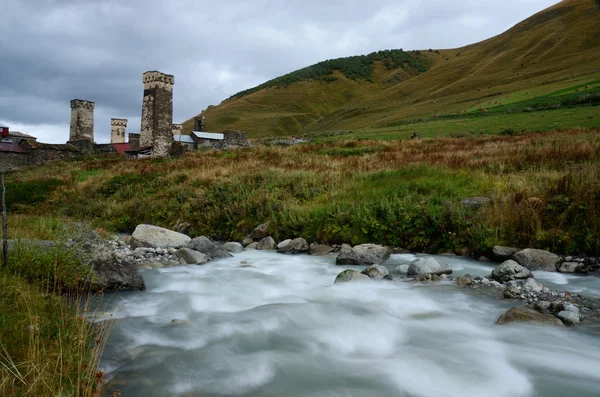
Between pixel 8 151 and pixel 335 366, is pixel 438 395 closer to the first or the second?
pixel 335 366

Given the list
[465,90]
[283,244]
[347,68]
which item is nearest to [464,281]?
[283,244]

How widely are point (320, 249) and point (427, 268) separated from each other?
3.26 metres

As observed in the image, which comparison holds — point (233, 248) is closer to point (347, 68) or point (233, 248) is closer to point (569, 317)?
point (569, 317)

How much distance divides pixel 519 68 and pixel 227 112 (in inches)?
3427

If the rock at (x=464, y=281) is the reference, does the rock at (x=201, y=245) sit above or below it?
below

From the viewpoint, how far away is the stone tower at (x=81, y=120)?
5249 centimetres

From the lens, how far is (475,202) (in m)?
8.98

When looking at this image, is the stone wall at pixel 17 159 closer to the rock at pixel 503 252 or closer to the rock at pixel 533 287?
the rock at pixel 503 252

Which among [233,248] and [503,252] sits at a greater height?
[503,252]

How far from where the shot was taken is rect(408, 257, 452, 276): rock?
270 inches

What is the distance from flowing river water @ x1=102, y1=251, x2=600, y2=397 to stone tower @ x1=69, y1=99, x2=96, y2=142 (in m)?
55.0

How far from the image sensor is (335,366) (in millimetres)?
4109

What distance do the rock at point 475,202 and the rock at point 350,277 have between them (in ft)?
12.3

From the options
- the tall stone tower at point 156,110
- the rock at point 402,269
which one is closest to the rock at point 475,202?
the rock at point 402,269
